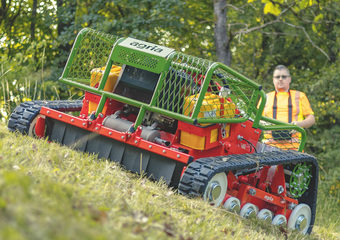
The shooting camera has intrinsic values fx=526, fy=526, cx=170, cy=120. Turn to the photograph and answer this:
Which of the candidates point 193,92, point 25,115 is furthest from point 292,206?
point 25,115

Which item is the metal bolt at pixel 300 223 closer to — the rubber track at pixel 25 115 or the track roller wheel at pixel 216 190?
the track roller wheel at pixel 216 190

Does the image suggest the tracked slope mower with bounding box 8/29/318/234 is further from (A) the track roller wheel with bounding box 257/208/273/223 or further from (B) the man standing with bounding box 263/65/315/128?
(B) the man standing with bounding box 263/65/315/128

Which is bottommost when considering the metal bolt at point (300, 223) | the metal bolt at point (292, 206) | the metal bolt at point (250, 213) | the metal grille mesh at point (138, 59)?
the metal bolt at point (300, 223)

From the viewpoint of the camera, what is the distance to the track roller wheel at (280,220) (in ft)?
20.4

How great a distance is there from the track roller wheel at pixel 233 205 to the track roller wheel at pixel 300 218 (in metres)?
1.24

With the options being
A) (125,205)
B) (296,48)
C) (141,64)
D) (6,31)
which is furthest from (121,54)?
(296,48)

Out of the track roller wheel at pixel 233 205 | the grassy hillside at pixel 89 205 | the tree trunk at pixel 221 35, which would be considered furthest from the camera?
the tree trunk at pixel 221 35

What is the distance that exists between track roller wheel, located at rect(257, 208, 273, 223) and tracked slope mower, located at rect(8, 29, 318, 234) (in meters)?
0.01

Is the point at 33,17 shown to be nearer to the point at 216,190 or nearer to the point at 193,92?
the point at 193,92

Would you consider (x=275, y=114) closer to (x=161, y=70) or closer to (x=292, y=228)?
(x=292, y=228)

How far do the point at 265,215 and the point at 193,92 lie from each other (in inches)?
68.8

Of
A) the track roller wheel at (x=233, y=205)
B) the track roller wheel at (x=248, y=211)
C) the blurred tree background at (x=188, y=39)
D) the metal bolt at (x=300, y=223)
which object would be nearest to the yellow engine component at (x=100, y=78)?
the track roller wheel at (x=233, y=205)

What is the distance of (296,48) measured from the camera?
16.1 metres

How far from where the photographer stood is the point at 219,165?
508 cm
